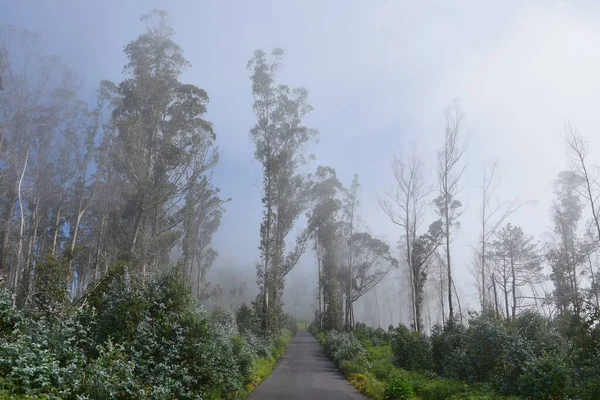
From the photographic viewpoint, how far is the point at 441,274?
160ft

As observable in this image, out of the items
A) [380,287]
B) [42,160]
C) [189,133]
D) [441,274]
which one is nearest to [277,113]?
[189,133]

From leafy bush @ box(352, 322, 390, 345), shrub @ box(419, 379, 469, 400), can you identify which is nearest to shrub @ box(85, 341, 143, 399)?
shrub @ box(419, 379, 469, 400)

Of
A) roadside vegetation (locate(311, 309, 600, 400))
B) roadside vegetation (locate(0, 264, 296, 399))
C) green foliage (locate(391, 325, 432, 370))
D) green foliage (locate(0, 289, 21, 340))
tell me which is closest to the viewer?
roadside vegetation (locate(0, 264, 296, 399))

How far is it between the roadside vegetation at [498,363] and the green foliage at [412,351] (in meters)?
0.04

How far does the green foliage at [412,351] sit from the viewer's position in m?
16.0

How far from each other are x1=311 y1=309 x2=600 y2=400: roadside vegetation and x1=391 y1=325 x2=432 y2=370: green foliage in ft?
0.12

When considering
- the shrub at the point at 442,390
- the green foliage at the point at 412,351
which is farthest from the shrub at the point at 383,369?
the shrub at the point at 442,390

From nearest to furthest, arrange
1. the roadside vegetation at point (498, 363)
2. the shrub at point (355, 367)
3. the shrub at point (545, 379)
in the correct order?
the shrub at point (545, 379), the roadside vegetation at point (498, 363), the shrub at point (355, 367)

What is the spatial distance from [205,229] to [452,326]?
1240 inches

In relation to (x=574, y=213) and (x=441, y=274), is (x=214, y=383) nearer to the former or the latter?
(x=574, y=213)

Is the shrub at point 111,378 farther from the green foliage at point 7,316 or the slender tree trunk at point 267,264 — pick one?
the slender tree trunk at point 267,264

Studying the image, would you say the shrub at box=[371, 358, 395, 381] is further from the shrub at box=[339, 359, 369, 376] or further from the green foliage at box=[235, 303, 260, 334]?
the green foliage at box=[235, 303, 260, 334]

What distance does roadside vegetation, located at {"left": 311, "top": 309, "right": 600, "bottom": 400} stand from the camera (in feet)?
28.5

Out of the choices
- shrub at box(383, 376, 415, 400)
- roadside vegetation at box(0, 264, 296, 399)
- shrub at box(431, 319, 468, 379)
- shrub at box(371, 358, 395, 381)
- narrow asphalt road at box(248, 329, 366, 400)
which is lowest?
narrow asphalt road at box(248, 329, 366, 400)
